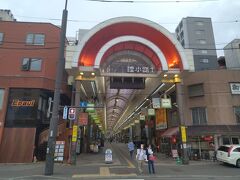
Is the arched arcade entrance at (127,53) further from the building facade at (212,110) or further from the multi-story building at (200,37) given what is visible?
the multi-story building at (200,37)

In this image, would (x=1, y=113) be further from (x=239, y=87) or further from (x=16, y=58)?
(x=239, y=87)

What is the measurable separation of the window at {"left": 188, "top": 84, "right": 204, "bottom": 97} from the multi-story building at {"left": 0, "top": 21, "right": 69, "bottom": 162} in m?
14.3

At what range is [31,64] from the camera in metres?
24.5

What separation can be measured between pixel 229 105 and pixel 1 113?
22.8 metres

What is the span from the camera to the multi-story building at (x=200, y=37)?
6242 cm

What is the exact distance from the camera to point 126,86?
24094 millimetres

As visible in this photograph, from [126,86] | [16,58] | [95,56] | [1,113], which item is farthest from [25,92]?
[126,86]

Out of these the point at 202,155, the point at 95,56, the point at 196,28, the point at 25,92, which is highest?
the point at 196,28

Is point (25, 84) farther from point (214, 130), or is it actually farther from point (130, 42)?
point (214, 130)

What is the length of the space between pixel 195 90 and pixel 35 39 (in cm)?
1886

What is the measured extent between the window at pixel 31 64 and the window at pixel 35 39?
2.22m

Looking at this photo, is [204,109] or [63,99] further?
[63,99]

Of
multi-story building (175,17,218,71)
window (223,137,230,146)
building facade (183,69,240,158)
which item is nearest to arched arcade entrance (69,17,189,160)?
building facade (183,69,240,158)

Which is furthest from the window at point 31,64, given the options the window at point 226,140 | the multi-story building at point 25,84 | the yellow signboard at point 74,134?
the window at point 226,140
